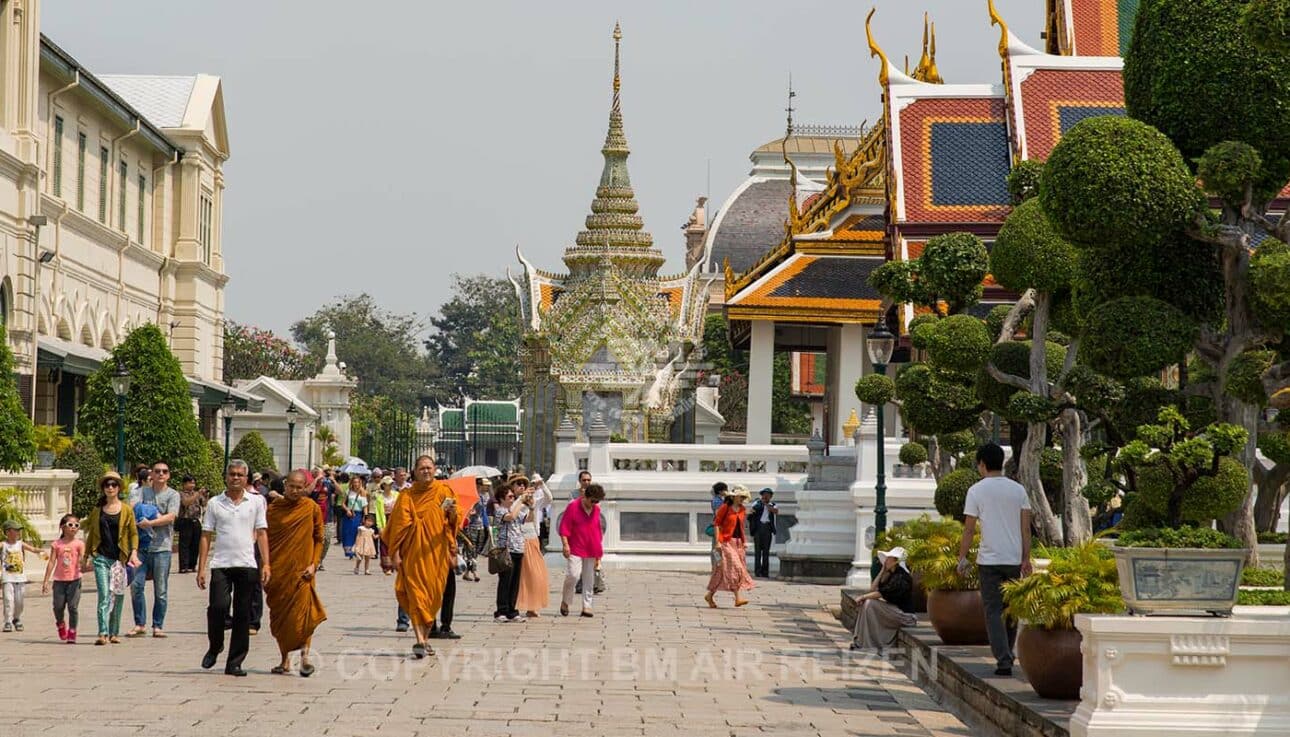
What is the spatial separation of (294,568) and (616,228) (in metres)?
44.4

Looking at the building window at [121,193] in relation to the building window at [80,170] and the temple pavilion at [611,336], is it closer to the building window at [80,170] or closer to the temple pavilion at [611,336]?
the building window at [80,170]

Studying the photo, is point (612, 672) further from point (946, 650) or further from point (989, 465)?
point (989, 465)

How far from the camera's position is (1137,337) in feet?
44.3

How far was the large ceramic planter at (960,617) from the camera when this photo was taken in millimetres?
15102

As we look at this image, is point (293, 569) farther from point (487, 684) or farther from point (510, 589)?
point (510, 589)

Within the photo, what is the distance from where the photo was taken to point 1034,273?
17.9 metres

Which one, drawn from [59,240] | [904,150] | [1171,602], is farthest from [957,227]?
[1171,602]

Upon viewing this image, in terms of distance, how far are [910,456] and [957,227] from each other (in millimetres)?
6369

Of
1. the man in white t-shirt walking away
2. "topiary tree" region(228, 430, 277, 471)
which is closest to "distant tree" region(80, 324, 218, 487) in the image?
"topiary tree" region(228, 430, 277, 471)

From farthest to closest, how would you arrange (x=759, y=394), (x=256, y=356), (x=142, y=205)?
(x=256, y=356) → (x=142, y=205) → (x=759, y=394)

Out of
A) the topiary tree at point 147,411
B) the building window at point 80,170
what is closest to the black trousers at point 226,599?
the topiary tree at point 147,411

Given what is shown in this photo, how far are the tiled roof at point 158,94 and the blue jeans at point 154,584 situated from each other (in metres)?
35.4

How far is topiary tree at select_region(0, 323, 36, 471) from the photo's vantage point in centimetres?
2461

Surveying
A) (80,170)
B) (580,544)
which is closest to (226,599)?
(580,544)
